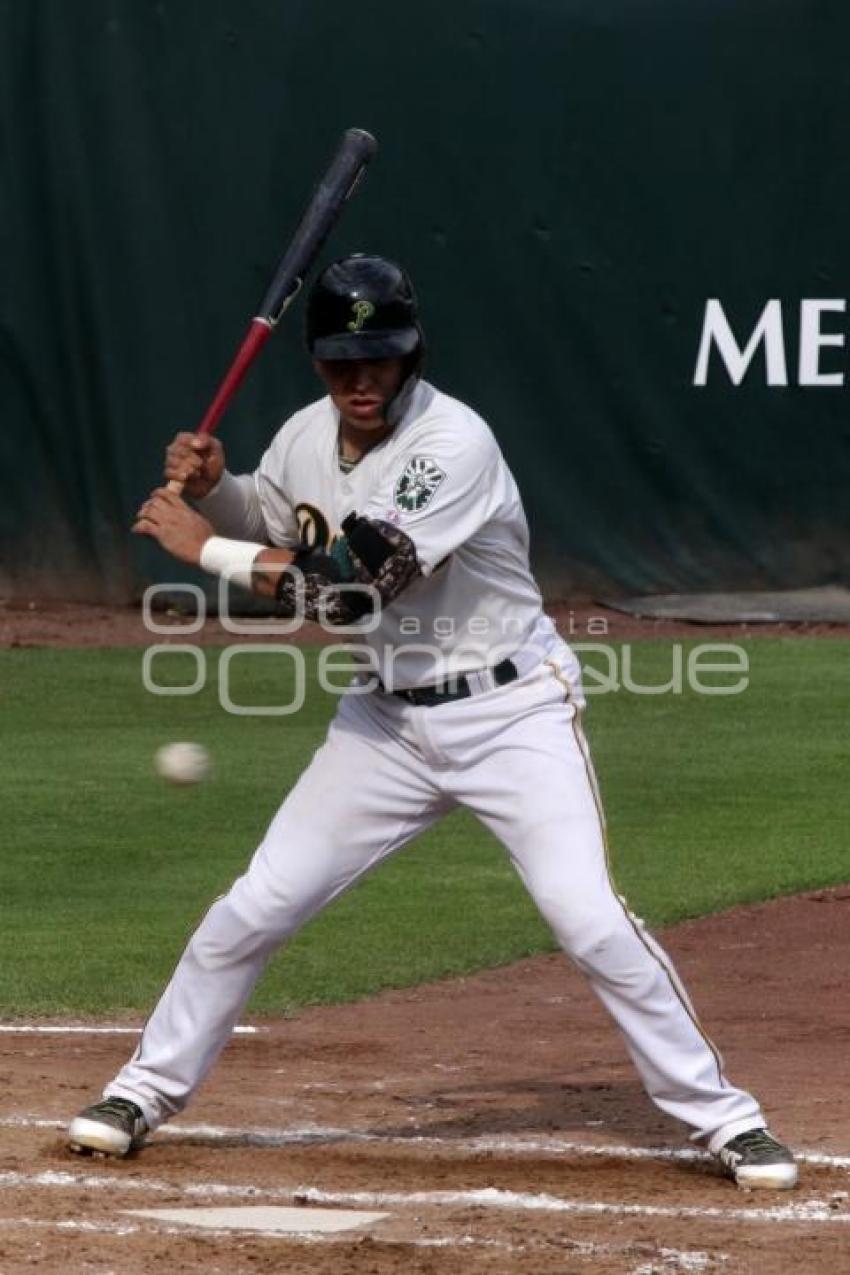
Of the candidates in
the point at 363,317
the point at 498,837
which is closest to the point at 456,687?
the point at 498,837

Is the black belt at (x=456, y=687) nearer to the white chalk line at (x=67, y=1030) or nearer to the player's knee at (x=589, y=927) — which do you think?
the player's knee at (x=589, y=927)

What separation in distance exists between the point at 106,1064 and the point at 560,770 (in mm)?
1675

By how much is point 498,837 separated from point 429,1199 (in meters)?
0.74

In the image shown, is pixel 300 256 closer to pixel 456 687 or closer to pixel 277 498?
pixel 277 498

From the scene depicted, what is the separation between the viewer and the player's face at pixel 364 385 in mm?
5078

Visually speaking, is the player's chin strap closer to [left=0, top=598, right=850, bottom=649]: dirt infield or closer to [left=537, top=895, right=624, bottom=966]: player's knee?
[left=537, top=895, right=624, bottom=966]: player's knee

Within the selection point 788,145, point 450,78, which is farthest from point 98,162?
point 788,145

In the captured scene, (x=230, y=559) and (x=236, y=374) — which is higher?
(x=236, y=374)

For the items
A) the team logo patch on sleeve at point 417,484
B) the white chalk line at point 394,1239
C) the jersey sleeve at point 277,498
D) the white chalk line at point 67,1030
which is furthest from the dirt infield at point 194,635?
the white chalk line at point 394,1239

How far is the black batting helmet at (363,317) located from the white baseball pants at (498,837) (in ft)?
2.35

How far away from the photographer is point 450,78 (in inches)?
565

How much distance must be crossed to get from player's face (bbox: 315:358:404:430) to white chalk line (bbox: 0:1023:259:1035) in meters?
2.12

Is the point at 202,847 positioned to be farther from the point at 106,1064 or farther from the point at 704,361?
the point at 704,361

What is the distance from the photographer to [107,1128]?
5117mm
